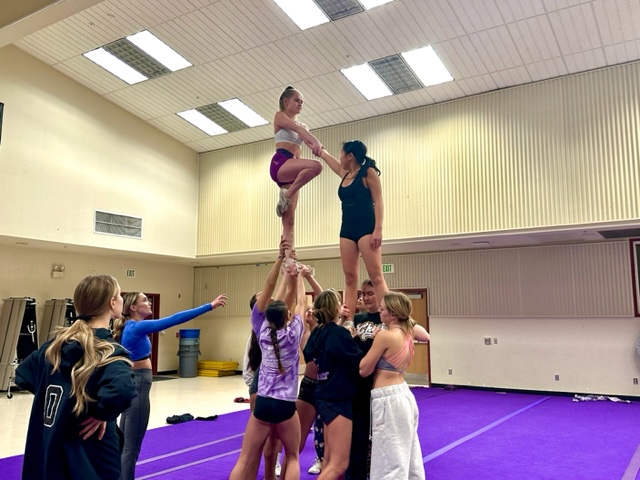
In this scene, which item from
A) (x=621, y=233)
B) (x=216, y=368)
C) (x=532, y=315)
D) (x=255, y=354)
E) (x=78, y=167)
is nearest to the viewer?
(x=255, y=354)

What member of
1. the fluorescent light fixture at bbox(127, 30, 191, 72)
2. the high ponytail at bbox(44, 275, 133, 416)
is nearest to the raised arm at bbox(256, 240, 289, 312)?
the high ponytail at bbox(44, 275, 133, 416)

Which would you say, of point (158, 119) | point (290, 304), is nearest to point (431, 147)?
point (158, 119)

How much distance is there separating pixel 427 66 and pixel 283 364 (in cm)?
823

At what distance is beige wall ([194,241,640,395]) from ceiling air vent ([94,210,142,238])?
5.85 metres

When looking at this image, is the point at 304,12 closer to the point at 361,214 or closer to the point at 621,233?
the point at 361,214

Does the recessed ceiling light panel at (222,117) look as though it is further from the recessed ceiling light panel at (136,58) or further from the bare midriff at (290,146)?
the bare midriff at (290,146)

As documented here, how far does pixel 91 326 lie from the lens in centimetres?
240

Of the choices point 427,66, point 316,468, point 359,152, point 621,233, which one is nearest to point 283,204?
point 359,152

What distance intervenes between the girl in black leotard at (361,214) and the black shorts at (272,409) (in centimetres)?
96

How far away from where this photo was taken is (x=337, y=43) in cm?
979

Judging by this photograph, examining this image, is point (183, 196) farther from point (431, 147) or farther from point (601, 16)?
point (601, 16)

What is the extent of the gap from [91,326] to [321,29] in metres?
8.24

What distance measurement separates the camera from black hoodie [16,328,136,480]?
7.07 ft

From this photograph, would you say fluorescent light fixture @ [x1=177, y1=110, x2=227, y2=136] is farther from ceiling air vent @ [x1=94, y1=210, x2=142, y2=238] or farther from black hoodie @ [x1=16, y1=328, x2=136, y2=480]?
black hoodie @ [x1=16, y1=328, x2=136, y2=480]
